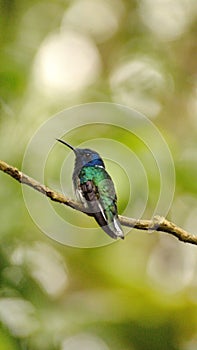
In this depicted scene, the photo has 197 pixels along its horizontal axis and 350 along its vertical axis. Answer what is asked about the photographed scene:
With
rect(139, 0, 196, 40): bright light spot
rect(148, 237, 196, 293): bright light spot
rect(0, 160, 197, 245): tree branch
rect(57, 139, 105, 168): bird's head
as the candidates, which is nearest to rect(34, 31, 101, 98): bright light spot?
rect(139, 0, 196, 40): bright light spot

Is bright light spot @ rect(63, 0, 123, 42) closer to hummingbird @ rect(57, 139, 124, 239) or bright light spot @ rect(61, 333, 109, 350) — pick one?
bright light spot @ rect(61, 333, 109, 350)

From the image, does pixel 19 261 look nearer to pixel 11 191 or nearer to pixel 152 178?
pixel 11 191

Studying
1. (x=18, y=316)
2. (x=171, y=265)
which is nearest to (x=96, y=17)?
(x=171, y=265)

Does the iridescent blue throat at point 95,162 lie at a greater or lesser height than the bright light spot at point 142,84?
lesser

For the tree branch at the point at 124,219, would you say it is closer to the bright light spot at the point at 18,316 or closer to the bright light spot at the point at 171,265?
the bright light spot at the point at 18,316

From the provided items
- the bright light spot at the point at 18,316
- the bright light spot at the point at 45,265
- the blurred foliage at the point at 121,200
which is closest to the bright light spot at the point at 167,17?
the blurred foliage at the point at 121,200

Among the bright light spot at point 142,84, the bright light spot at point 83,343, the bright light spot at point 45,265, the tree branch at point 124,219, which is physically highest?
the bright light spot at point 142,84

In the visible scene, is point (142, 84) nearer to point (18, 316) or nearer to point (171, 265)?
point (171, 265)
